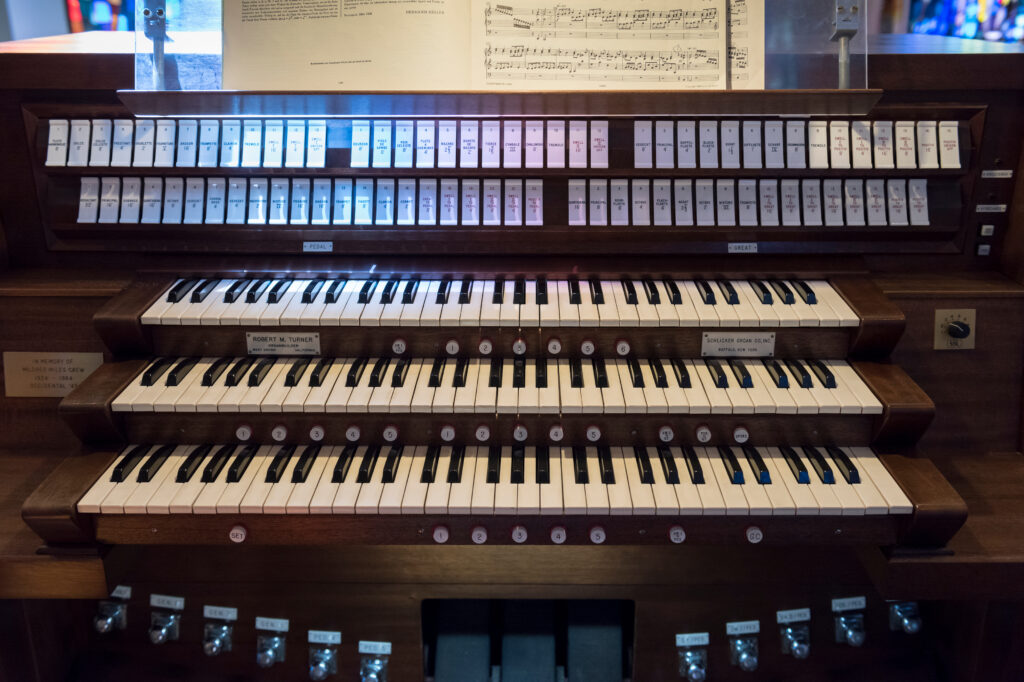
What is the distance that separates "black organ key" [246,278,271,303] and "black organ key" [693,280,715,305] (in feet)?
3.94

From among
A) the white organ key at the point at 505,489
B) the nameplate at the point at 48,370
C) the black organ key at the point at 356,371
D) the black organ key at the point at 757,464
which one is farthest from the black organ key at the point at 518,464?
the nameplate at the point at 48,370

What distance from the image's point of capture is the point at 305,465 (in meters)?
2.00

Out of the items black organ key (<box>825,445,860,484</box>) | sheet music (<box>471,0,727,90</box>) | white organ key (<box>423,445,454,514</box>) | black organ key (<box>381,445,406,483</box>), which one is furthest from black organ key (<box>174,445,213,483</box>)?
black organ key (<box>825,445,860,484</box>)

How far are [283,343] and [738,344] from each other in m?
1.20

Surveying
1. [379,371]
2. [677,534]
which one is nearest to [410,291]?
[379,371]

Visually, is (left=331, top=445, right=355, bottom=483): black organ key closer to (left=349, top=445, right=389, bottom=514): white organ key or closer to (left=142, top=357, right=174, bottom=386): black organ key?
(left=349, top=445, right=389, bottom=514): white organ key

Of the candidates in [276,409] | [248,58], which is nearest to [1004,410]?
[276,409]

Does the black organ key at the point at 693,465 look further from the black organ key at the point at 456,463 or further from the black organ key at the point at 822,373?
the black organ key at the point at 456,463

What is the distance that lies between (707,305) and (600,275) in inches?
12.5

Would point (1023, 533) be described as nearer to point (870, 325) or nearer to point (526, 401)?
point (870, 325)

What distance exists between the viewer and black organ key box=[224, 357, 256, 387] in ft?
6.87

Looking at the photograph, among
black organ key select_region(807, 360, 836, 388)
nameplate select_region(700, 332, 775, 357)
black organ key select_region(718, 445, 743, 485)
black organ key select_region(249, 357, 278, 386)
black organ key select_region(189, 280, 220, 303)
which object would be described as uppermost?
black organ key select_region(189, 280, 220, 303)

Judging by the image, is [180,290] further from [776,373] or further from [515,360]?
[776,373]

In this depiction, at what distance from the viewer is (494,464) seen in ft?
6.57
